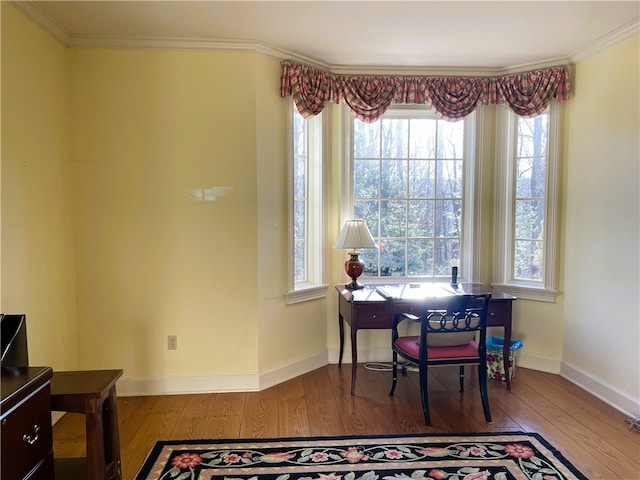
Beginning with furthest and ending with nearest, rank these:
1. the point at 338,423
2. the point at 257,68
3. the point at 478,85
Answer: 1. the point at 478,85
2. the point at 257,68
3. the point at 338,423

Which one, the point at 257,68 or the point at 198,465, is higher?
the point at 257,68

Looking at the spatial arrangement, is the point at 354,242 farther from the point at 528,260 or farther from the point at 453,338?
the point at 528,260

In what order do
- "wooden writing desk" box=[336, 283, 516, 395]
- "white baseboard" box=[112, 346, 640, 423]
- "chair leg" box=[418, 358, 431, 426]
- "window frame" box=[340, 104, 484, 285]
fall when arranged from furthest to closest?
1. "window frame" box=[340, 104, 484, 285]
2. "wooden writing desk" box=[336, 283, 516, 395]
3. "white baseboard" box=[112, 346, 640, 423]
4. "chair leg" box=[418, 358, 431, 426]

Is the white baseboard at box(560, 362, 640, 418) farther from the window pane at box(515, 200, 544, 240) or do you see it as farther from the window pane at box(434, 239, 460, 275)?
the window pane at box(434, 239, 460, 275)

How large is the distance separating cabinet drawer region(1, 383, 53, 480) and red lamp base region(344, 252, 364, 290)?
227cm

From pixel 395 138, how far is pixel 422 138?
241 millimetres

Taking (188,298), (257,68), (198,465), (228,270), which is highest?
(257,68)

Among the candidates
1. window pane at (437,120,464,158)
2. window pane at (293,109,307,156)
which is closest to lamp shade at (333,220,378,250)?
window pane at (293,109,307,156)

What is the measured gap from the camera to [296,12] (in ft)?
8.53

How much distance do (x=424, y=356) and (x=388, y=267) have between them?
123 cm

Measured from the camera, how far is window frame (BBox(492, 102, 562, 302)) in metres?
3.49

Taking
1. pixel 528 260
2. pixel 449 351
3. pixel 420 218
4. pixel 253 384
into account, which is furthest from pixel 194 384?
pixel 528 260

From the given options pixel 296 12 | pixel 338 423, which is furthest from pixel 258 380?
pixel 296 12

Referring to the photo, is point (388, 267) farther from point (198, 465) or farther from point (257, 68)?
point (198, 465)
